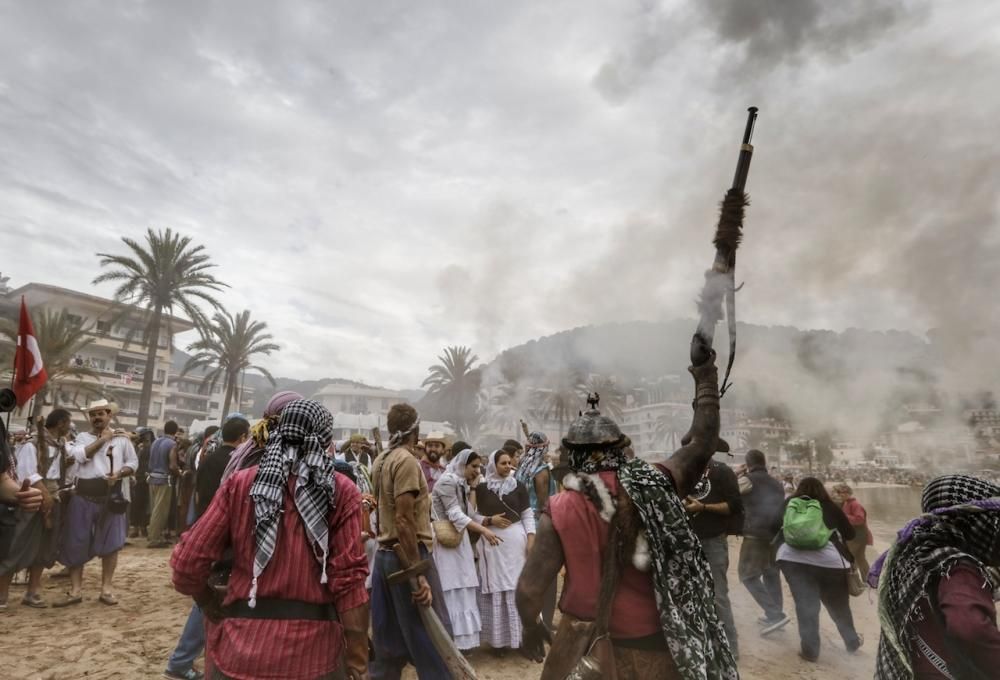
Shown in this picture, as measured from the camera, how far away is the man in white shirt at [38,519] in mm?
5062

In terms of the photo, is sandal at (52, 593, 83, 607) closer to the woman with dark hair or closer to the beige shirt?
the beige shirt

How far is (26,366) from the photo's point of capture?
465 centimetres

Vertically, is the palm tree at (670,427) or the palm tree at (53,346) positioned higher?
the palm tree at (53,346)

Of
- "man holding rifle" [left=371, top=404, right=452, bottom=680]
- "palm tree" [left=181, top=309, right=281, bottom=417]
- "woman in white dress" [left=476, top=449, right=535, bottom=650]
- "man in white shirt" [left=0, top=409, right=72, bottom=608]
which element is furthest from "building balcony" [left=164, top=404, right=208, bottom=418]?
"man holding rifle" [left=371, top=404, right=452, bottom=680]

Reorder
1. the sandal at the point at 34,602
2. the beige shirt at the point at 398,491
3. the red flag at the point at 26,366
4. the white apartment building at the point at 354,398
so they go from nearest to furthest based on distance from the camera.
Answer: the beige shirt at the point at 398,491 → the red flag at the point at 26,366 → the sandal at the point at 34,602 → the white apartment building at the point at 354,398

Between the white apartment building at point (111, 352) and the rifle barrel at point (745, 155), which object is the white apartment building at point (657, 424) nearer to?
the white apartment building at point (111, 352)

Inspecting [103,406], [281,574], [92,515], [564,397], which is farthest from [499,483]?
[564,397]

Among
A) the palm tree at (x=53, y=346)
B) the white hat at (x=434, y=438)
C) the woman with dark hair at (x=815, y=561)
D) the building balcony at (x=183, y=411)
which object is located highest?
the palm tree at (x=53, y=346)

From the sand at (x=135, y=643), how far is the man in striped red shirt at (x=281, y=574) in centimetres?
297

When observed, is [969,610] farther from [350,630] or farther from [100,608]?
[100,608]

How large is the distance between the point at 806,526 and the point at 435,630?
3.68m

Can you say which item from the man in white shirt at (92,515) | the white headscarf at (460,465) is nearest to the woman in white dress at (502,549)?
the white headscarf at (460,465)

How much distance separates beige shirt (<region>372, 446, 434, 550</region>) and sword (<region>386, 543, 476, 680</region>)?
6.3 inches

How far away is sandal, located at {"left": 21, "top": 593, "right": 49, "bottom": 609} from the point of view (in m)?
5.43
